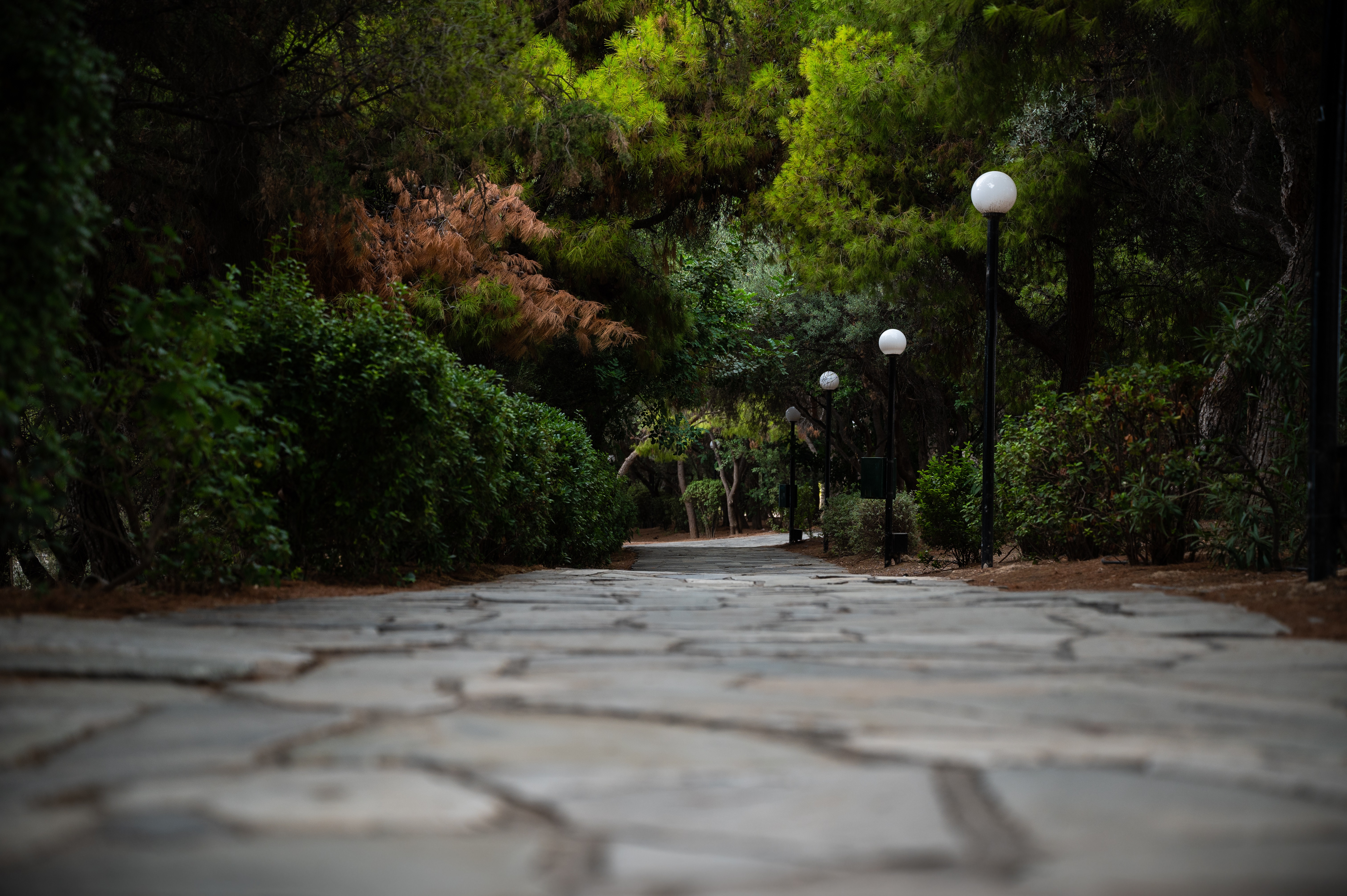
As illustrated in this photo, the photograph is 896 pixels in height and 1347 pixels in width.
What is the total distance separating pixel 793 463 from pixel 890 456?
1130 centimetres

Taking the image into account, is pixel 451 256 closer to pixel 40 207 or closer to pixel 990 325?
pixel 990 325

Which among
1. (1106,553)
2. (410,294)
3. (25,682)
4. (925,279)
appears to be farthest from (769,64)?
(25,682)

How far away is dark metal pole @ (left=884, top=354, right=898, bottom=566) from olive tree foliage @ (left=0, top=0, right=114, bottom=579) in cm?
1021

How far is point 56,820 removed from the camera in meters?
1.66

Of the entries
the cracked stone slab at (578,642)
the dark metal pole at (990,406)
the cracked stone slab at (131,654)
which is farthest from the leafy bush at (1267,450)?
the cracked stone slab at (131,654)

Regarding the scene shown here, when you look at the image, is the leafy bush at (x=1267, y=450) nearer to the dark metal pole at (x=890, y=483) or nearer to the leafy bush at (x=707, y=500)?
the dark metal pole at (x=890, y=483)

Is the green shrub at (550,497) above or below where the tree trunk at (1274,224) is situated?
below

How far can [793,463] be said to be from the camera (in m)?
24.8

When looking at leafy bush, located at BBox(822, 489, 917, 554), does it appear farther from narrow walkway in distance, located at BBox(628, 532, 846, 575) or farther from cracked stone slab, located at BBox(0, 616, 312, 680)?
cracked stone slab, located at BBox(0, 616, 312, 680)

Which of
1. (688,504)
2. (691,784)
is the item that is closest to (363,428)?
(691,784)

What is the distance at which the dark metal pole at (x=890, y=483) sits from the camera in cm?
1314

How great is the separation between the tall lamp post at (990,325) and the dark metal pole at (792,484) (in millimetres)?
14924

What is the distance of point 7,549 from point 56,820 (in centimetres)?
676

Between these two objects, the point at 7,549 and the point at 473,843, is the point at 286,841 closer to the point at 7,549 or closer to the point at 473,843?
the point at 473,843
